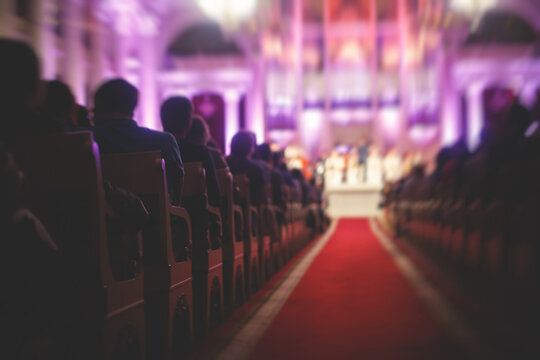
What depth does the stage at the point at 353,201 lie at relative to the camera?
20.1 metres

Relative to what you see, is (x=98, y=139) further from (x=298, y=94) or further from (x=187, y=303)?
(x=298, y=94)

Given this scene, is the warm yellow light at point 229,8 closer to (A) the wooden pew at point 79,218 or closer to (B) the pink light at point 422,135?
(A) the wooden pew at point 79,218

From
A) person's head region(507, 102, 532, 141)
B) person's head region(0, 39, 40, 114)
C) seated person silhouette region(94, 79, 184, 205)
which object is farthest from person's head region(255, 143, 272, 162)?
person's head region(0, 39, 40, 114)

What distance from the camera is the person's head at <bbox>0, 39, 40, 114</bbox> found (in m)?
1.76

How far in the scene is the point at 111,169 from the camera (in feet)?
8.41

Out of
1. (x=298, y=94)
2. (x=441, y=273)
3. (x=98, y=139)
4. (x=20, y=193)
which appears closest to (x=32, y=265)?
(x=20, y=193)

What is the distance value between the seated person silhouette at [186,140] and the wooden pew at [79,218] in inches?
57.6

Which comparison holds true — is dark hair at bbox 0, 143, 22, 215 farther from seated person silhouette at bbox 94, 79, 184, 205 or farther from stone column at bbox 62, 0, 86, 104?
stone column at bbox 62, 0, 86, 104

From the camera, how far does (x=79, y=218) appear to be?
1976 millimetres

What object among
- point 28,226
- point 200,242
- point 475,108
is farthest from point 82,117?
point 475,108

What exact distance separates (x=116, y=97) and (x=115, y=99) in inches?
0.4

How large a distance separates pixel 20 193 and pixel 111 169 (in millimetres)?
884

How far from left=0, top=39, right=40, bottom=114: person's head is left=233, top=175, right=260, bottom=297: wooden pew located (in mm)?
2551

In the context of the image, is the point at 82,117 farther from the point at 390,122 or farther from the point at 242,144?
the point at 390,122
